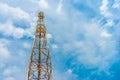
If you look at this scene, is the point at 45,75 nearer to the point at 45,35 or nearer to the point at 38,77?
the point at 38,77

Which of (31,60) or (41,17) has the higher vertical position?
(41,17)

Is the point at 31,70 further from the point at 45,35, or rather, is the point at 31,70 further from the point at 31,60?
the point at 45,35

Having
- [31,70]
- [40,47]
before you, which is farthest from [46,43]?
[31,70]

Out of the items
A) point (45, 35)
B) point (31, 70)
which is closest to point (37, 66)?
point (31, 70)

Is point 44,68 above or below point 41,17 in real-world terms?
below

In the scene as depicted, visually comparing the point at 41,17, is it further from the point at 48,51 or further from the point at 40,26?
the point at 48,51

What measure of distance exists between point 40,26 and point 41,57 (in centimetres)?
865

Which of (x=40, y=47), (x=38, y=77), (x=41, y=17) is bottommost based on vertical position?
(x=38, y=77)

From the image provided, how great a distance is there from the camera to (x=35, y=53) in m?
104

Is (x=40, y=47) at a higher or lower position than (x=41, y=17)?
lower

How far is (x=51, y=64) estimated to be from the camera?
104 meters

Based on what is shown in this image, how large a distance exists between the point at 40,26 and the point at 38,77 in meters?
14.0

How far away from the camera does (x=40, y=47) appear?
10419 centimetres

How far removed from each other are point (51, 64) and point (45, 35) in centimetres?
822
